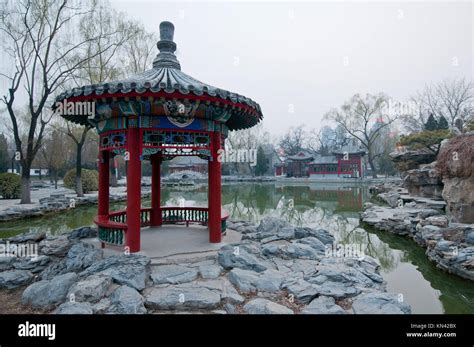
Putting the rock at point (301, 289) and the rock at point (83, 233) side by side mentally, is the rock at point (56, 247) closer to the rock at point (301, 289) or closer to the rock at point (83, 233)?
the rock at point (83, 233)

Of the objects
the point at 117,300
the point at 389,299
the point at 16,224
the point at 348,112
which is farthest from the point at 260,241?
the point at 348,112

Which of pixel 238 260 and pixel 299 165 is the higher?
pixel 299 165

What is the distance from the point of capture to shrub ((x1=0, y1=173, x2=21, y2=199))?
A: 17.0 meters

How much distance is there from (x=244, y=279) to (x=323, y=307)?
116cm

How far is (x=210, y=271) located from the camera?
4578 mm

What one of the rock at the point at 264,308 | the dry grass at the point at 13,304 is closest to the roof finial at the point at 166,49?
the dry grass at the point at 13,304

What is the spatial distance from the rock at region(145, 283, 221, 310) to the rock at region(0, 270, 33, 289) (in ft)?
8.16

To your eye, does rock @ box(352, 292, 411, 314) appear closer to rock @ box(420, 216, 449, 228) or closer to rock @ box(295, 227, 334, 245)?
rock @ box(295, 227, 334, 245)

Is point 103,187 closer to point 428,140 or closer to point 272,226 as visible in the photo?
point 272,226

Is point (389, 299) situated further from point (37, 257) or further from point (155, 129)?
point (37, 257)

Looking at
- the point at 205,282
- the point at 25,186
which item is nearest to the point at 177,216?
the point at 205,282

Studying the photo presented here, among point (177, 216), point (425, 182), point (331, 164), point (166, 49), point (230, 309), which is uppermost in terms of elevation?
point (166, 49)

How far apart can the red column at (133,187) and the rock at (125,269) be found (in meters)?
0.53

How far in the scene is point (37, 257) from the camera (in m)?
5.53
